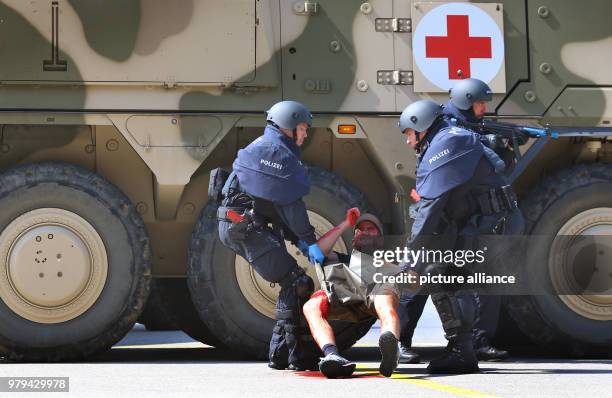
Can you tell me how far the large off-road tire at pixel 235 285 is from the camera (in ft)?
32.1

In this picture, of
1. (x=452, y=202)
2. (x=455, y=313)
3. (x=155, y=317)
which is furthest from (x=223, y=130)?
(x=155, y=317)

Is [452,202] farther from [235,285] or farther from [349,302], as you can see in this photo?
[235,285]

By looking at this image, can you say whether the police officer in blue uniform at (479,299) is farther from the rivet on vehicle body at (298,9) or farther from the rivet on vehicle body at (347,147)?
the rivet on vehicle body at (298,9)

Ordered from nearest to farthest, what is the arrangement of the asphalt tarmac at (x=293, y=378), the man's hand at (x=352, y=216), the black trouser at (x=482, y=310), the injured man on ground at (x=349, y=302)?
the asphalt tarmac at (x=293, y=378)
the injured man on ground at (x=349, y=302)
the man's hand at (x=352, y=216)
the black trouser at (x=482, y=310)

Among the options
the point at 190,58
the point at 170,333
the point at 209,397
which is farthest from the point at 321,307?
the point at 170,333

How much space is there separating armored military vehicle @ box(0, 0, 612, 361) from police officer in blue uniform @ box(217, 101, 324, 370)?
0.90 metres

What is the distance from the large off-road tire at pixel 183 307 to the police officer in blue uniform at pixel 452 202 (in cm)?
251

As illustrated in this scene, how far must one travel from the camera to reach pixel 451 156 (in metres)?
8.80

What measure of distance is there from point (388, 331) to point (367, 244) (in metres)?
1.23

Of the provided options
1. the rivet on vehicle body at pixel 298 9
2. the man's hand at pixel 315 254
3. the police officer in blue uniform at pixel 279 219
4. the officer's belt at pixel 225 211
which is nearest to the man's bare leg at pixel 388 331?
Answer: the man's hand at pixel 315 254

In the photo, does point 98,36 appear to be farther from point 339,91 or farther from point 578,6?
point 578,6

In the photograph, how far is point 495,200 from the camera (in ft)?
30.0

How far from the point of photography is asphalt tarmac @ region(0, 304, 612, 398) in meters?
7.17

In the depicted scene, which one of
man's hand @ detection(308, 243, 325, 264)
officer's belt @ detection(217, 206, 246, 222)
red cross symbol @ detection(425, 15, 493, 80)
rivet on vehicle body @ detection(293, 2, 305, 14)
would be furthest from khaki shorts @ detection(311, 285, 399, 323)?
rivet on vehicle body @ detection(293, 2, 305, 14)
